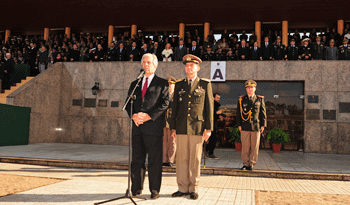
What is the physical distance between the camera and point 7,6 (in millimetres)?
16969

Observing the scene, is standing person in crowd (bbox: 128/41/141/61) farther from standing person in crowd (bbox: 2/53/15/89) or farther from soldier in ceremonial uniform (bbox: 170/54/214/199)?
soldier in ceremonial uniform (bbox: 170/54/214/199)

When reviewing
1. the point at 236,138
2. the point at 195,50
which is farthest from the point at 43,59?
the point at 236,138

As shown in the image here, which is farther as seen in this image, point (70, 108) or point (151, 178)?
point (70, 108)

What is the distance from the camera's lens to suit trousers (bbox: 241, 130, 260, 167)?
21.5 ft

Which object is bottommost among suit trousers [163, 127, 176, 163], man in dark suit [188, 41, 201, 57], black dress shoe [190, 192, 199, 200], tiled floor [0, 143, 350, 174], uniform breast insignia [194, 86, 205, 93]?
tiled floor [0, 143, 350, 174]

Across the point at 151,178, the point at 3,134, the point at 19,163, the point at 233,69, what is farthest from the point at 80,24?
the point at 151,178

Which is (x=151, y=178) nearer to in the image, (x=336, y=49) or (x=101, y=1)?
(x=336, y=49)

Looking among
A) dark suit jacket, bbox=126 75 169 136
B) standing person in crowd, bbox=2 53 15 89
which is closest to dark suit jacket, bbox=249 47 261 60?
dark suit jacket, bbox=126 75 169 136

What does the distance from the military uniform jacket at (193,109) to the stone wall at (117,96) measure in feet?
28.8

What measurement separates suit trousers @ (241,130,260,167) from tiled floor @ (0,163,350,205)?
1.80 feet

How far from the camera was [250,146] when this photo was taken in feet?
21.9

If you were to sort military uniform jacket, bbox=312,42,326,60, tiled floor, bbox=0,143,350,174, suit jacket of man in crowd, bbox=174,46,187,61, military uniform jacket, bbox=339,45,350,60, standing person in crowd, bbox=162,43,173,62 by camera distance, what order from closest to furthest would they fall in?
tiled floor, bbox=0,143,350,174
military uniform jacket, bbox=339,45,350,60
military uniform jacket, bbox=312,42,326,60
suit jacket of man in crowd, bbox=174,46,187,61
standing person in crowd, bbox=162,43,173,62

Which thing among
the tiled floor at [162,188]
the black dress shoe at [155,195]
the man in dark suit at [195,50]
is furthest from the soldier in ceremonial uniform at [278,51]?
the black dress shoe at [155,195]

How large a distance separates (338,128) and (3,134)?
44.8 ft
